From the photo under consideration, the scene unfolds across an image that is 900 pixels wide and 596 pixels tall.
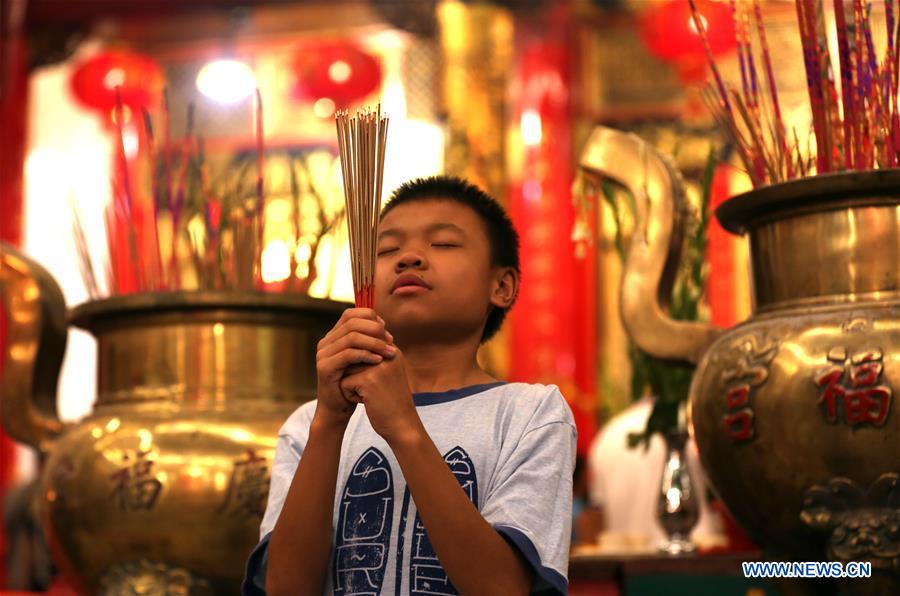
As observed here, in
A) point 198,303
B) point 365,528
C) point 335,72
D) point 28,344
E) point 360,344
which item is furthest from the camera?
point 335,72

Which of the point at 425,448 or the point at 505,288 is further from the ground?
the point at 505,288

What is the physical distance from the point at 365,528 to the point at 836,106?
0.62 meters

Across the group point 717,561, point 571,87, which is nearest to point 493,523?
point 717,561

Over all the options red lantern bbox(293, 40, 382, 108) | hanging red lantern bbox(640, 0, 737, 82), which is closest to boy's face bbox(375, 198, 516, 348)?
hanging red lantern bbox(640, 0, 737, 82)

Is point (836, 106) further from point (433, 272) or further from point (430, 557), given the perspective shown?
point (430, 557)

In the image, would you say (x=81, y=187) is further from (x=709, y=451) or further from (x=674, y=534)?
(x=709, y=451)

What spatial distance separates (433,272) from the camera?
1041 mm

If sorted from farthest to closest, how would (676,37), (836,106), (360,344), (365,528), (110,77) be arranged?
(110,77) → (676,37) → (836,106) → (365,528) → (360,344)

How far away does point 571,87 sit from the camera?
488 centimetres

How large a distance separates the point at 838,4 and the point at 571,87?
3.73m

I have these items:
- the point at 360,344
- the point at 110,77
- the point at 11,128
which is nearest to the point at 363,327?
the point at 360,344

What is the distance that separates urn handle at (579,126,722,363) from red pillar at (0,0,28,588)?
3.65 m

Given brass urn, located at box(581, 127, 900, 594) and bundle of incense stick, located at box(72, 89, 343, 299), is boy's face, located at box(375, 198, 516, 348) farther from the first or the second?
bundle of incense stick, located at box(72, 89, 343, 299)

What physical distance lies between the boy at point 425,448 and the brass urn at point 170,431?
9.2 inches
